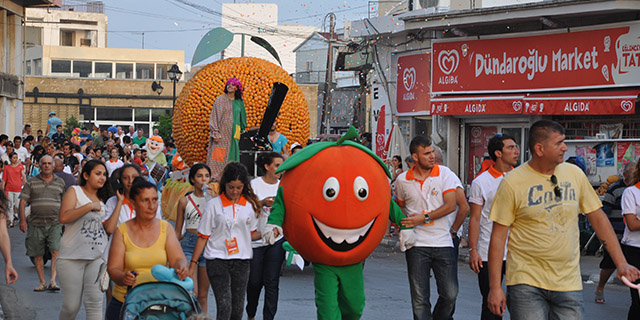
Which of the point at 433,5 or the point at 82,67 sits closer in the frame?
the point at 433,5

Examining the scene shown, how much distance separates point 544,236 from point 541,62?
12.8 meters

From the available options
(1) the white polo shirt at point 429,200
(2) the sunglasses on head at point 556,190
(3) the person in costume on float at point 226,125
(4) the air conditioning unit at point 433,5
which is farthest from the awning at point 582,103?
(2) the sunglasses on head at point 556,190

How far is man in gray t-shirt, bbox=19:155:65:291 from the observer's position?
10.8 meters

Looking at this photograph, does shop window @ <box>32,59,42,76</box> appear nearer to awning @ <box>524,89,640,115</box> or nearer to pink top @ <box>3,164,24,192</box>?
pink top @ <box>3,164,24,192</box>

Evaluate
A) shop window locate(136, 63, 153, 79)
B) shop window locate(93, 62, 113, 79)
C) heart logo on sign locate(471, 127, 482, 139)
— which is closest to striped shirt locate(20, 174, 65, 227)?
heart logo on sign locate(471, 127, 482, 139)

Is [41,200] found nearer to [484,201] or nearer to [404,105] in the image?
[484,201]

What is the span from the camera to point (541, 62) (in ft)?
57.8

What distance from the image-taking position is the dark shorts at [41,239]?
10883 millimetres

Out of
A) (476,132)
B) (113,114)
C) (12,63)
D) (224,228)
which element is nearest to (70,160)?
(476,132)

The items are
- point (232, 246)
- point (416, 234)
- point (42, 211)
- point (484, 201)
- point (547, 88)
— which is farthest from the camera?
point (547, 88)

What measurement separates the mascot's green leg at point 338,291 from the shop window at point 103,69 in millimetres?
54897

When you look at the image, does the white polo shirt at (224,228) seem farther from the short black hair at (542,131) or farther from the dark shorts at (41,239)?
the dark shorts at (41,239)

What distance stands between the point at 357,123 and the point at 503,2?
57.8 feet

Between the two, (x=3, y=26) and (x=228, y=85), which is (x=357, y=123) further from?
(x=228, y=85)
